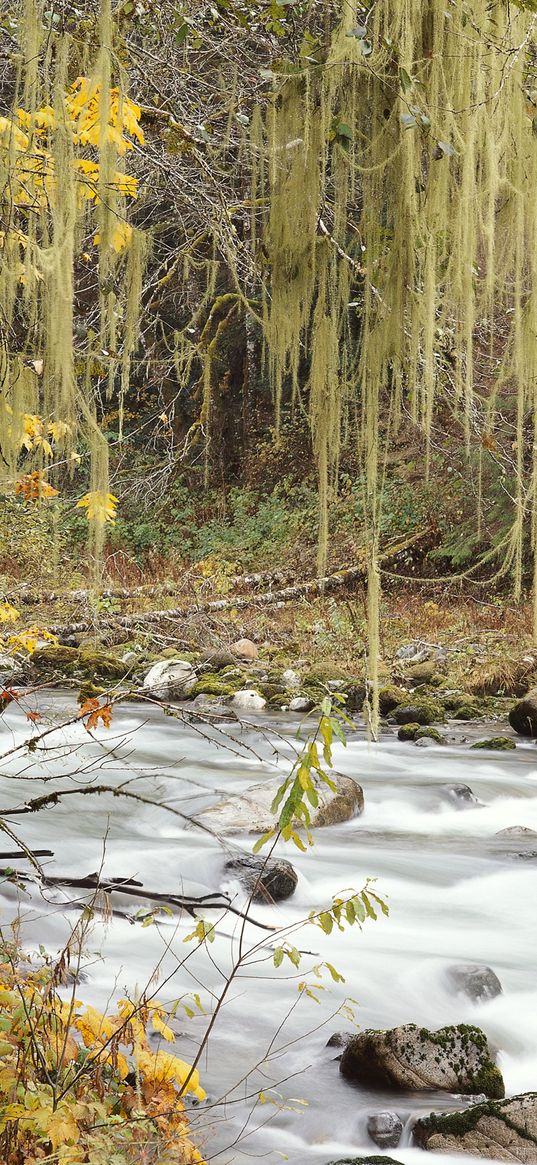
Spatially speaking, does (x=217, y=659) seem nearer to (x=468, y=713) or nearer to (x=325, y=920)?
(x=468, y=713)

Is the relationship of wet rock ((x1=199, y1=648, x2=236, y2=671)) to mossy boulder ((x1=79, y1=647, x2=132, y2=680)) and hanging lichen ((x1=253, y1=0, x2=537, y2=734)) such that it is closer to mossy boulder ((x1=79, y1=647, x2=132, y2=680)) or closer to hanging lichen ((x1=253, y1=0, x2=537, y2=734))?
mossy boulder ((x1=79, y1=647, x2=132, y2=680))

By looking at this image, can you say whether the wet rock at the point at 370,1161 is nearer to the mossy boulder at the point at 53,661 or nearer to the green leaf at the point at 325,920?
the green leaf at the point at 325,920

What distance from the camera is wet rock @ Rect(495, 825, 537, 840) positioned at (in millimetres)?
6297

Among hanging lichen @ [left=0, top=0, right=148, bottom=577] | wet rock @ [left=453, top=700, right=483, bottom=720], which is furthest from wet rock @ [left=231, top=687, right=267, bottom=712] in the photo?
hanging lichen @ [left=0, top=0, right=148, bottom=577]

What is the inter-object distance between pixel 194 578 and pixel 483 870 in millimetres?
9490

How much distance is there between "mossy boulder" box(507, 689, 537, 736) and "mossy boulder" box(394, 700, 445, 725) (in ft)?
2.33

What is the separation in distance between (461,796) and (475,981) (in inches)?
111

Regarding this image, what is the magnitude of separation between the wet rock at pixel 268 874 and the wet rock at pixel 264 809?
0.42m

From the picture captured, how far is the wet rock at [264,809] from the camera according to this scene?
18.8 ft

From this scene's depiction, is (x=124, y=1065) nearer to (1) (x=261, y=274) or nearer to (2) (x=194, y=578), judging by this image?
(1) (x=261, y=274)

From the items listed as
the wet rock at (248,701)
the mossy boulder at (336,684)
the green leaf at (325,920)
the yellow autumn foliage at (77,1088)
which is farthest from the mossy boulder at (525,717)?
the green leaf at (325,920)

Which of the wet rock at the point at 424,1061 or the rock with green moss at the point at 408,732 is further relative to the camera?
the rock with green moss at the point at 408,732

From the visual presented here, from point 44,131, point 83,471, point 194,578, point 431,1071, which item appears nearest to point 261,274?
point 44,131

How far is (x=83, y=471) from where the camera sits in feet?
60.8
